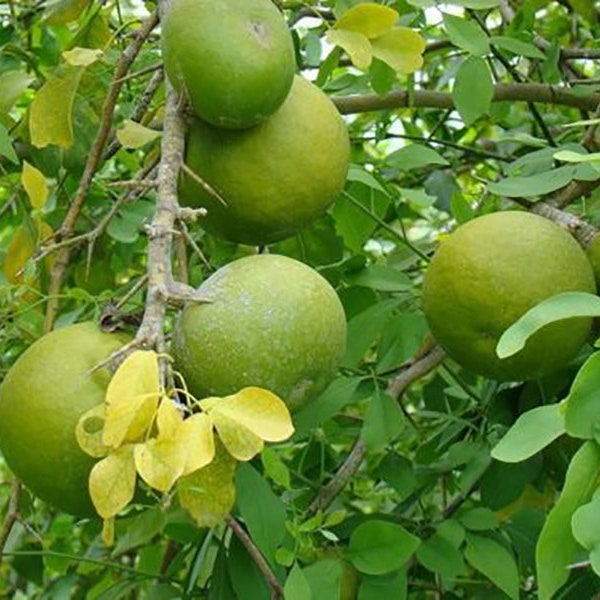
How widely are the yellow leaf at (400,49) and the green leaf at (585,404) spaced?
45 cm

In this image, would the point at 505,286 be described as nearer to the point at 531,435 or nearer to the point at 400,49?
the point at 400,49

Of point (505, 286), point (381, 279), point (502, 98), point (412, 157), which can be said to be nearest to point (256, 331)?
point (505, 286)

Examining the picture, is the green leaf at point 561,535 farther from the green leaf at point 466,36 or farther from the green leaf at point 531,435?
the green leaf at point 466,36

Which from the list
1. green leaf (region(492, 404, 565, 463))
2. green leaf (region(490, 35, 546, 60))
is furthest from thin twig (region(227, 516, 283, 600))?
green leaf (region(490, 35, 546, 60))

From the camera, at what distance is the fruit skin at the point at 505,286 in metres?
1.50

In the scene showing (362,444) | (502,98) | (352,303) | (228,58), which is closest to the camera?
(228,58)

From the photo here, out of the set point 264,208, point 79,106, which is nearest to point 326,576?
point 264,208

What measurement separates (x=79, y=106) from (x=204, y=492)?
2.68 feet

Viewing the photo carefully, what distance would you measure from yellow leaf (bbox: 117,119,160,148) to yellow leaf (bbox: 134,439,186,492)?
0.50 m

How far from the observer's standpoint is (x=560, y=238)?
5.03 ft

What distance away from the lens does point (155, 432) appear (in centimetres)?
104

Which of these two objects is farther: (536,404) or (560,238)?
(536,404)

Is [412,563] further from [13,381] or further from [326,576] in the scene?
[13,381]

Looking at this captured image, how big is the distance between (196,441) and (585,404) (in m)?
0.30
